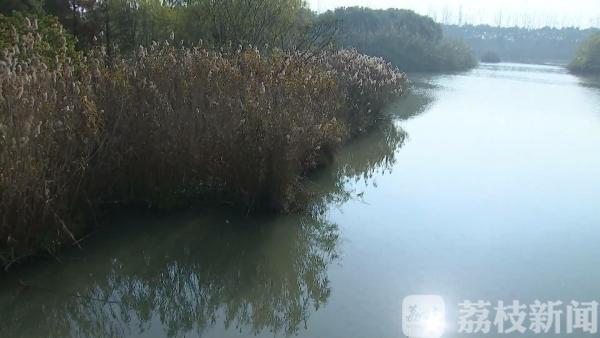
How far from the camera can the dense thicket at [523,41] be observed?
51.7 meters

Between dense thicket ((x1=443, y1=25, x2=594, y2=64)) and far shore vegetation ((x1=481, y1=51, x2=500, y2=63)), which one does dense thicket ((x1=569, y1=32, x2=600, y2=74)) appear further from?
dense thicket ((x1=443, y1=25, x2=594, y2=64))

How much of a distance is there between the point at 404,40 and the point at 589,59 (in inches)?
404

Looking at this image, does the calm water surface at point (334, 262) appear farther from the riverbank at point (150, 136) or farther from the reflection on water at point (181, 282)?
the riverbank at point (150, 136)

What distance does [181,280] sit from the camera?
3.41 meters

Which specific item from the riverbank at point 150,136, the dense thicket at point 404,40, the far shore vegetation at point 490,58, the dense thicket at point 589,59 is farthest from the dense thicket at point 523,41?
the riverbank at point 150,136

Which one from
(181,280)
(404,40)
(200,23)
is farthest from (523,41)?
(181,280)

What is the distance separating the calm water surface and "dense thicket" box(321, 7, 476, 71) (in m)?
22.4

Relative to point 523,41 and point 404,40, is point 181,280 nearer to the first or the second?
point 404,40

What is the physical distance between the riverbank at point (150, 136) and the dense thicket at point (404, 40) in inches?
913

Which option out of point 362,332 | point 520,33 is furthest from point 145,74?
point 520,33

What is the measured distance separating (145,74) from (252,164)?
1085mm

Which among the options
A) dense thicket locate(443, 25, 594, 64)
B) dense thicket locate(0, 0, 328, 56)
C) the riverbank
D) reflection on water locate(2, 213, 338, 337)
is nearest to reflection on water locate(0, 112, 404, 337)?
reflection on water locate(2, 213, 338, 337)

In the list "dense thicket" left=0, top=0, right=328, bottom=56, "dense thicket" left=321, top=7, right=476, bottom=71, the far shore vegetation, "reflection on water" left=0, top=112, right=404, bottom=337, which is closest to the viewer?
"reflection on water" left=0, top=112, right=404, bottom=337

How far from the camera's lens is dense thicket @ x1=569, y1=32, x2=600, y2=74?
99.4 ft
